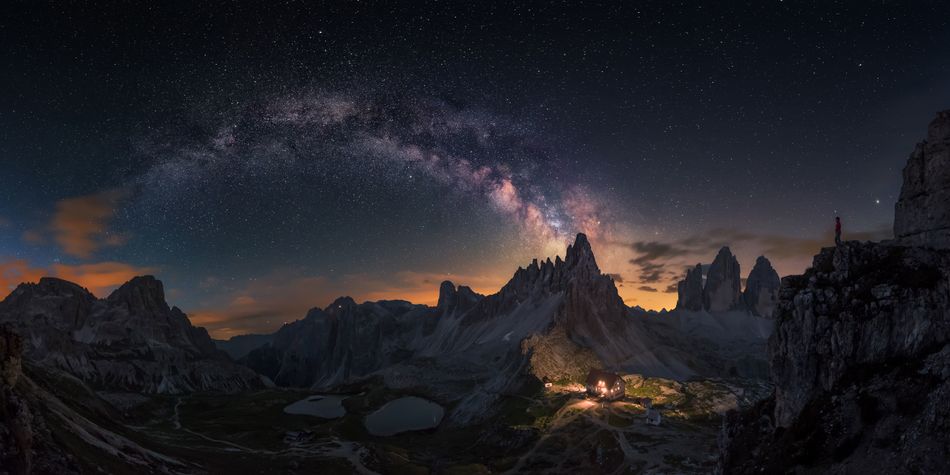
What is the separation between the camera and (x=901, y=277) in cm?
6138

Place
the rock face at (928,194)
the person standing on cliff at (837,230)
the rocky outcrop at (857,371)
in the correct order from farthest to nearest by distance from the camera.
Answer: the person standing on cliff at (837,230) → the rock face at (928,194) → the rocky outcrop at (857,371)

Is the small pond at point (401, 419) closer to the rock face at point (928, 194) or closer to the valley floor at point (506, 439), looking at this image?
the valley floor at point (506, 439)

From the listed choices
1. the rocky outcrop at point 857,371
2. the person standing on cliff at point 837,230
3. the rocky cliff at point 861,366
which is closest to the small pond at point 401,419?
the rocky cliff at point 861,366

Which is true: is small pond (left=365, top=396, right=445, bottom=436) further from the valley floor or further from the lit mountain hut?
the lit mountain hut

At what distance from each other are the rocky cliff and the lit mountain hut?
7881 cm

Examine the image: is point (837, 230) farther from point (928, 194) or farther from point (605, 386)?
point (605, 386)

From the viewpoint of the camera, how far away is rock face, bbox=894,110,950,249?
65188 mm

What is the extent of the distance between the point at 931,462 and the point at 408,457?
4330 inches

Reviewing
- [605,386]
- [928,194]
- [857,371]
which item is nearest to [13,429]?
[857,371]

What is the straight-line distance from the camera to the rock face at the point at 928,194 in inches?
2566

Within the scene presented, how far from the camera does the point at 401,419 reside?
188 metres

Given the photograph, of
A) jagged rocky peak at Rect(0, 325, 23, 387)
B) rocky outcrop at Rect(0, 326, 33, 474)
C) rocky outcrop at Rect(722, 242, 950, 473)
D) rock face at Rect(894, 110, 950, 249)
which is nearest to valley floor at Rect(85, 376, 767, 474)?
jagged rocky peak at Rect(0, 325, 23, 387)

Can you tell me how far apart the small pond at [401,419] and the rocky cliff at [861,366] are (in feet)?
411

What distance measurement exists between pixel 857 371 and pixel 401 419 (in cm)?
15391
